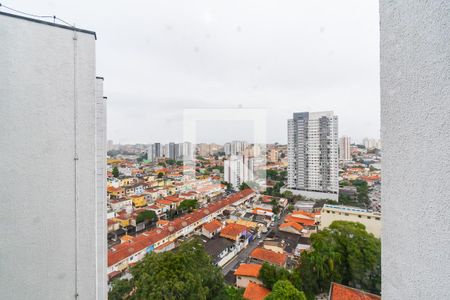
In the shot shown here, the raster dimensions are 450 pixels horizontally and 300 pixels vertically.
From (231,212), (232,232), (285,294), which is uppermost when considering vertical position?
(285,294)

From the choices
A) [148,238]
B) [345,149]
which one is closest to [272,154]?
[345,149]

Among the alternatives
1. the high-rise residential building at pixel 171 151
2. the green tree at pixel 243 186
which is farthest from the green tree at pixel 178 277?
the high-rise residential building at pixel 171 151

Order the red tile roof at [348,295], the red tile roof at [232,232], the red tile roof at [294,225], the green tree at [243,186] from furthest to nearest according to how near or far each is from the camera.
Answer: the green tree at [243,186] < the red tile roof at [294,225] < the red tile roof at [232,232] < the red tile roof at [348,295]

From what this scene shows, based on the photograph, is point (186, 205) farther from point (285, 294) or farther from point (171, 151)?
point (171, 151)

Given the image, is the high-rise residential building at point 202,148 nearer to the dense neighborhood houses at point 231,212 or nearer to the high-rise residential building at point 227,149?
the dense neighborhood houses at point 231,212

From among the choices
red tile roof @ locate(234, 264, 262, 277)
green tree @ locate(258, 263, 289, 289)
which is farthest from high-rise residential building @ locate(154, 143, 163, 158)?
green tree @ locate(258, 263, 289, 289)

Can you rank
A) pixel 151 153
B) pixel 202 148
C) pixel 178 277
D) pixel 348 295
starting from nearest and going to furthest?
pixel 178 277 → pixel 348 295 → pixel 202 148 → pixel 151 153

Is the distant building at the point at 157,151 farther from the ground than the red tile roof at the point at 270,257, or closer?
farther from the ground
